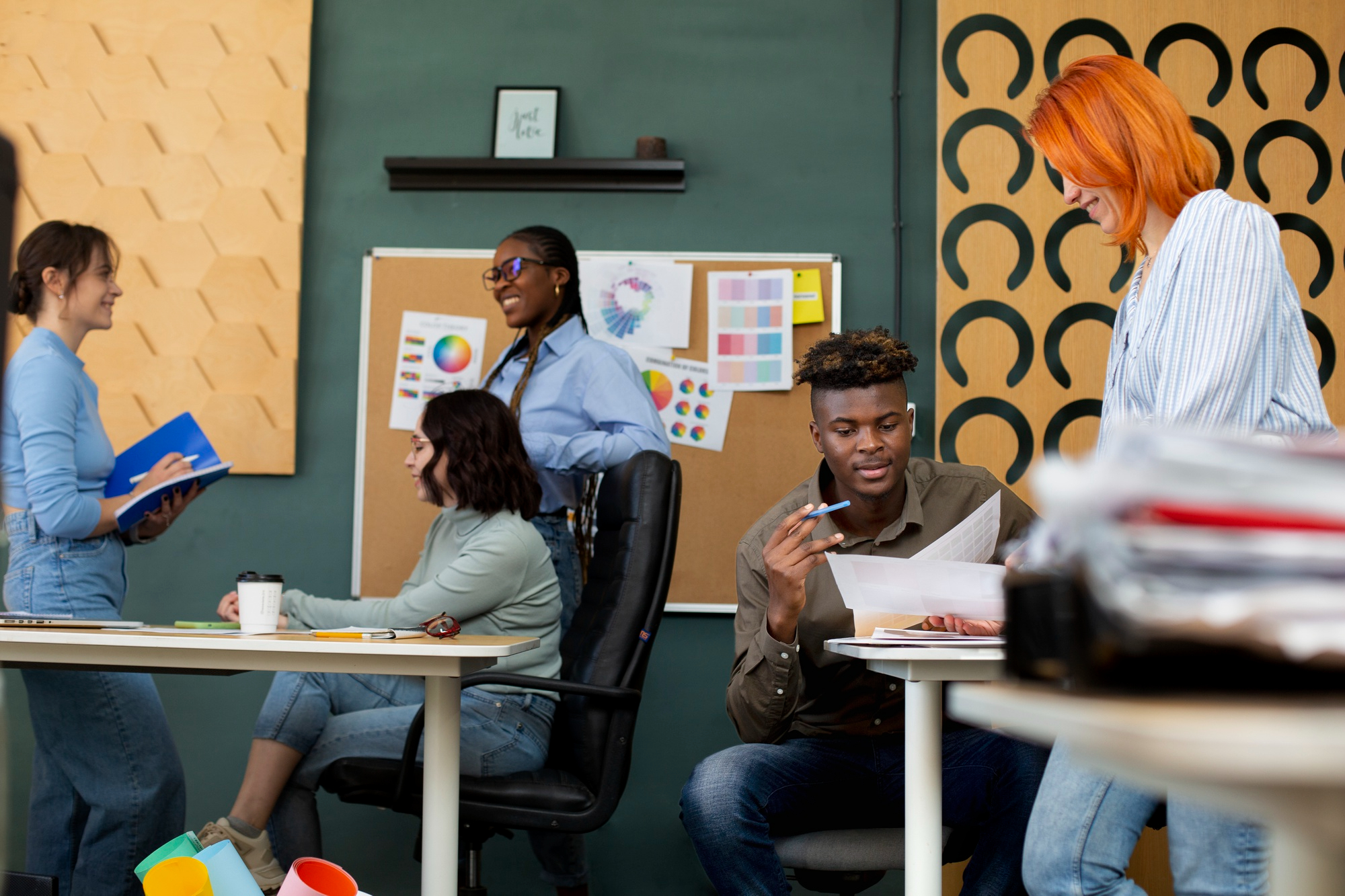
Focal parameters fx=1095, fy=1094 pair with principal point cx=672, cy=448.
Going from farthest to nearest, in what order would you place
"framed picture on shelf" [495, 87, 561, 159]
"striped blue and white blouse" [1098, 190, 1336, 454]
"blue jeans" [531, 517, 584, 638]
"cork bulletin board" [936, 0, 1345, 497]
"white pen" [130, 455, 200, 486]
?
"framed picture on shelf" [495, 87, 561, 159]
"cork bulletin board" [936, 0, 1345, 497]
"blue jeans" [531, 517, 584, 638]
"white pen" [130, 455, 200, 486]
"striped blue and white blouse" [1098, 190, 1336, 454]

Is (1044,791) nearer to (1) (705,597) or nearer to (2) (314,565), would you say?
(1) (705,597)

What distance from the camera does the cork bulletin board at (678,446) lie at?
306 cm

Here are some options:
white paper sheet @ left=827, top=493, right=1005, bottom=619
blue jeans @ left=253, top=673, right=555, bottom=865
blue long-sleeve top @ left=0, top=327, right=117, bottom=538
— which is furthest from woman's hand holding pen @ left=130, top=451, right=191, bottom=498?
white paper sheet @ left=827, top=493, right=1005, bottom=619

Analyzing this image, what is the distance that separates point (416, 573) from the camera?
91.3 inches

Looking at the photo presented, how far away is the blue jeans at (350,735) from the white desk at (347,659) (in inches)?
14.0

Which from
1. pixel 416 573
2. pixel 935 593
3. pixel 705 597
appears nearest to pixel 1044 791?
pixel 935 593

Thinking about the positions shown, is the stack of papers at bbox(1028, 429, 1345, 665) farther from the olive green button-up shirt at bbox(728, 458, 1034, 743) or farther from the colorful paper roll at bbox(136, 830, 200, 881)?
the colorful paper roll at bbox(136, 830, 200, 881)

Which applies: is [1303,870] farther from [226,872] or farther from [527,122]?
[527,122]

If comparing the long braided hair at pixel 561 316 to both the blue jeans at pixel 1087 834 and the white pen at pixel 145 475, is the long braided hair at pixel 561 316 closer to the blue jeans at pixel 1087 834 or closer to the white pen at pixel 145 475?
the white pen at pixel 145 475

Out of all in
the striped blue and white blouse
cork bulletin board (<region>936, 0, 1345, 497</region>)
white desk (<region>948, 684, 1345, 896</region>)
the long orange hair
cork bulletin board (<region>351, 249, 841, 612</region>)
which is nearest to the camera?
white desk (<region>948, 684, 1345, 896</region>)

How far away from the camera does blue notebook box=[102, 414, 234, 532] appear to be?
212cm

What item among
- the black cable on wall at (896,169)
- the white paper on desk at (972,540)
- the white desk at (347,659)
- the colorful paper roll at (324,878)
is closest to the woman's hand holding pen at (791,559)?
the white paper on desk at (972,540)

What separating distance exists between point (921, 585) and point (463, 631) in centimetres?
106

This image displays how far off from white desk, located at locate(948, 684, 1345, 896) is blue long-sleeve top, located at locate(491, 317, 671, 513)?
6.75 ft
